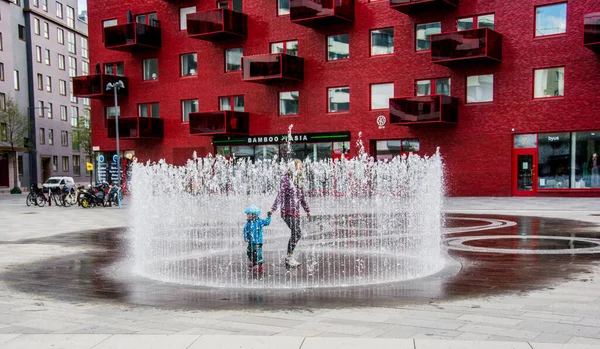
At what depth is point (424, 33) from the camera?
3159 cm

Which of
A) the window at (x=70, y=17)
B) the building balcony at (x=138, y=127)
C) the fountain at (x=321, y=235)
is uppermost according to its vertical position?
the window at (x=70, y=17)

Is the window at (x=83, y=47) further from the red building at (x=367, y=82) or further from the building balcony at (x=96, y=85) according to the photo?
the building balcony at (x=96, y=85)

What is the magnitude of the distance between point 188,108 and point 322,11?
39.5 feet

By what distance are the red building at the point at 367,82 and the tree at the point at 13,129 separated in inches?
767

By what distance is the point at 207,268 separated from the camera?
34.2ft

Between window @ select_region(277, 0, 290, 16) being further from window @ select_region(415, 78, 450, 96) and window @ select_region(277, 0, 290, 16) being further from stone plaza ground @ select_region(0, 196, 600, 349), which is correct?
stone plaza ground @ select_region(0, 196, 600, 349)

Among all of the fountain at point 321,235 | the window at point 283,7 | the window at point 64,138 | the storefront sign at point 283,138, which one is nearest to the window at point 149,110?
the storefront sign at point 283,138

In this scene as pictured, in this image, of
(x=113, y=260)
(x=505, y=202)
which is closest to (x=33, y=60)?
(x=505, y=202)

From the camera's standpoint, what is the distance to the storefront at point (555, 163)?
27703 mm

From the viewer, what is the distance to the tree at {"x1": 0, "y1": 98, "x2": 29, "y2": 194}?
186 feet

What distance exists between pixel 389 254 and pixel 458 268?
2.08 m

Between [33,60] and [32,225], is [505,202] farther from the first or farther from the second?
[33,60]

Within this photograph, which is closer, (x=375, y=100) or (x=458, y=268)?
(x=458, y=268)

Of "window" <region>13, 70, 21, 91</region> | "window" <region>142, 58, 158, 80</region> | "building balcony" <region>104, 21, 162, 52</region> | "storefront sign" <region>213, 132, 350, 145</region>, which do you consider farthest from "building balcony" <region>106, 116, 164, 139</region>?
"window" <region>13, 70, 21, 91</region>
